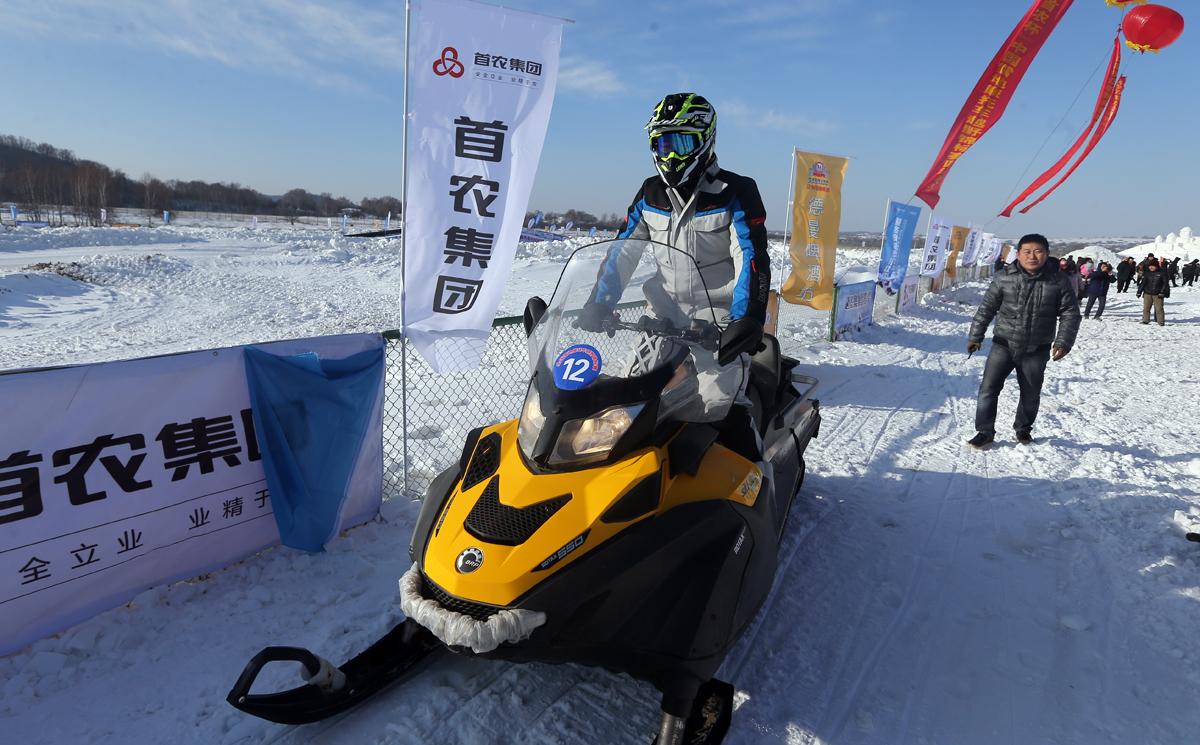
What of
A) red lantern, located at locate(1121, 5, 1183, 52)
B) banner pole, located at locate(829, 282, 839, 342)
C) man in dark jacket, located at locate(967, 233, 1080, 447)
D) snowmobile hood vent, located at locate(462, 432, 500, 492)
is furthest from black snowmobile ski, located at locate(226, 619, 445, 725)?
red lantern, located at locate(1121, 5, 1183, 52)

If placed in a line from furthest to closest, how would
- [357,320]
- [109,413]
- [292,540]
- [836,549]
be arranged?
[357,320] → [836,549] → [292,540] → [109,413]

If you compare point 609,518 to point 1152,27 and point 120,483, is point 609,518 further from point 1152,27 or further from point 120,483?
point 1152,27

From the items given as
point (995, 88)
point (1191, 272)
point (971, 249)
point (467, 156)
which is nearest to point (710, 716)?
point (467, 156)

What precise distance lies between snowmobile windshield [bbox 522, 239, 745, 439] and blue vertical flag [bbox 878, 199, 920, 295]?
43.1 ft

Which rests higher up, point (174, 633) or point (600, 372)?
point (600, 372)

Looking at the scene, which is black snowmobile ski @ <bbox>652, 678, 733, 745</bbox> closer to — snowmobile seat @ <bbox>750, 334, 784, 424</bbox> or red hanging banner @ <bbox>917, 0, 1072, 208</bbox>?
snowmobile seat @ <bbox>750, 334, 784, 424</bbox>

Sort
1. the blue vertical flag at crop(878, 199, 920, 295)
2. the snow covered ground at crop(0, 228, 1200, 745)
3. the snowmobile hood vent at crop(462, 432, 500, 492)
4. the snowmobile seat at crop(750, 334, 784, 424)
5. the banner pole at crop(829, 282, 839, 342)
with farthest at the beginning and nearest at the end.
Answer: the blue vertical flag at crop(878, 199, 920, 295)
the banner pole at crop(829, 282, 839, 342)
the snowmobile seat at crop(750, 334, 784, 424)
the snow covered ground at crop(0, 228, 1200, 745)
the snowmobile hood vent at crop(462, 432, 500, 492)

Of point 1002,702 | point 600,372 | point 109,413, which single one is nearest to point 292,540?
point 109,413

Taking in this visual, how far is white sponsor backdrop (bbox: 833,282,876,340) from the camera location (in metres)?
12.0

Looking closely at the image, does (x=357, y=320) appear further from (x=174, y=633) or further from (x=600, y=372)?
(x=600, y=372)

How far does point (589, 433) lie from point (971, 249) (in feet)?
98.1

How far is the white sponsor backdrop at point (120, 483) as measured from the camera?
272 centimetres

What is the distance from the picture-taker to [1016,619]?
3.35 metres

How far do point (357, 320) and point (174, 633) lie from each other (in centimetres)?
1068
